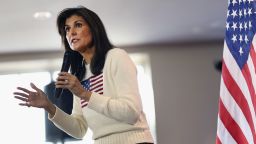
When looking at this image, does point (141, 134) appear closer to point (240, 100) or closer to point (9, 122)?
point (240, 100)

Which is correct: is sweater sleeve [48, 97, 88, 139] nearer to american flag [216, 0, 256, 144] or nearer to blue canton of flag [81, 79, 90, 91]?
blue canton of flag [81, 79, 90, 91]

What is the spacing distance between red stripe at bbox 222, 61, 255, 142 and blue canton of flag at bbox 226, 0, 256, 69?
58mm

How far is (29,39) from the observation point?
5.14 metres

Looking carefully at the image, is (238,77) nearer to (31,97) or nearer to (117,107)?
(117,107)

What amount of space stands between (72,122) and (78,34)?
0.35 m

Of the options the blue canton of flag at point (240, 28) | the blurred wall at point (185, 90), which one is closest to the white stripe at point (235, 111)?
the blue canton of flag at point (240, 28)

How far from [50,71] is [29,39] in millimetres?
747

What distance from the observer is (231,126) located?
4.79ft

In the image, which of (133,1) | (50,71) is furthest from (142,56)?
(133,1)

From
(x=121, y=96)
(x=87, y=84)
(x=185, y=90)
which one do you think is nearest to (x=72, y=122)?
(x=87, y=84)

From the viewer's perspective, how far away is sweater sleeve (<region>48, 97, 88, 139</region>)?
66.0 inches

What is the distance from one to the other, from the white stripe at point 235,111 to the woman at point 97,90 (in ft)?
0.94

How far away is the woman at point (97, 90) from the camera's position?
1.45 metres

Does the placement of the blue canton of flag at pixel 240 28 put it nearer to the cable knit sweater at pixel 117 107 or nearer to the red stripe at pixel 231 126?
the red stripe at pixel 231 126
